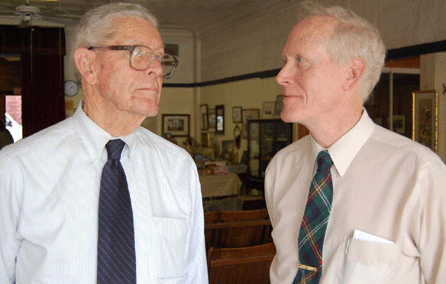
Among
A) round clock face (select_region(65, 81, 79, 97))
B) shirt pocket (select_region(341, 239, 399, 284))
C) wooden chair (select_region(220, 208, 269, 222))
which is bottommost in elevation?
wooden chair (select_region(220, 208, 269, 222))

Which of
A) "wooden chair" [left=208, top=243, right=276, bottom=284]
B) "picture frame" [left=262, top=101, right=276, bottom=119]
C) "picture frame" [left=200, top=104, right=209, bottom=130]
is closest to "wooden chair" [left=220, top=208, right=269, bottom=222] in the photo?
"wooden chair" [left=208, top=243, right=276, bottom=284]

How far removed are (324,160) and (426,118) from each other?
3.46 m

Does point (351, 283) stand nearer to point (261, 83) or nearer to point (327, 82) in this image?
point (327, 82)

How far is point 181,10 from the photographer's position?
8.61 m

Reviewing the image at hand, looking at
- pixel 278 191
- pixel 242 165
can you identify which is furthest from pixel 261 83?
pixel 278 191

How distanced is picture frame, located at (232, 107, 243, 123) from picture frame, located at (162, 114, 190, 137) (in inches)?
84.4

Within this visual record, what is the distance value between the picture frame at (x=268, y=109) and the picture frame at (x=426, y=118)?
3.18 meters

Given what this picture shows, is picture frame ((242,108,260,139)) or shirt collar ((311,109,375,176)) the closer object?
shirt collar ((311,109,375,176))

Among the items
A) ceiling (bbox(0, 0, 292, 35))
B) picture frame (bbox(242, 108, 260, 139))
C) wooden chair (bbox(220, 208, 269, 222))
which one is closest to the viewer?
wooden chair (bbox(220, 208, 269, 222))

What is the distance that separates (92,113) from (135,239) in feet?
1.59

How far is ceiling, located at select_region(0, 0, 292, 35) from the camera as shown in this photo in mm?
7863

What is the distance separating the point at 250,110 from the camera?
28.4 feet

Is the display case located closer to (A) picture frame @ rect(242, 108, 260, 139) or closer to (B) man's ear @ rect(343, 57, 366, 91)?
(A) picture frame @ rect(242, 108, 260, 139)

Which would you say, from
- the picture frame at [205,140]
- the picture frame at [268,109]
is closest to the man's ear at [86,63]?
the picture frame at [268,109]
